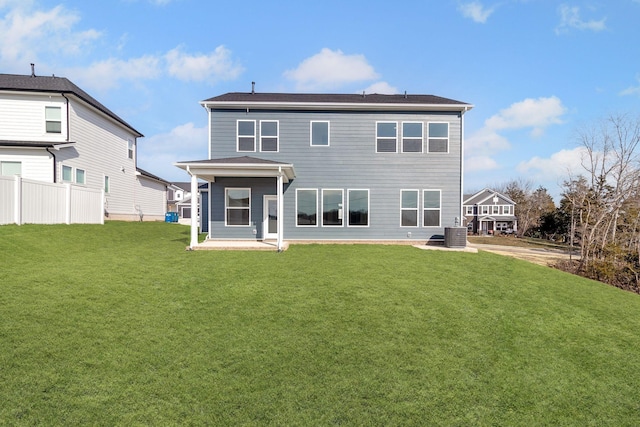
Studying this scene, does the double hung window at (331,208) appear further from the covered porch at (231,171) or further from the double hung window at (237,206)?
the double hung window at (237,206)

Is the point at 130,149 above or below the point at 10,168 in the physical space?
above

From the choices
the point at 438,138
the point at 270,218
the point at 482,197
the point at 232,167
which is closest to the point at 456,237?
the point at 438,138

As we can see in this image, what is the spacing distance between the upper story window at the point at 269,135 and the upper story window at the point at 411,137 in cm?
567

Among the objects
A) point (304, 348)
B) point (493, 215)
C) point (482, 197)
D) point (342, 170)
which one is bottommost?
point (304, 348)

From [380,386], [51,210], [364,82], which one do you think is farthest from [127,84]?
[380,386]

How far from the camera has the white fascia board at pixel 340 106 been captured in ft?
45.2

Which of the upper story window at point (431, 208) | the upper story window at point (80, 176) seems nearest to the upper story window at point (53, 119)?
the upper story window at point (80, 176)

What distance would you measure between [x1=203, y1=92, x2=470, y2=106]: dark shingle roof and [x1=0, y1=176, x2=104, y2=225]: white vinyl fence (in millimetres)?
7331

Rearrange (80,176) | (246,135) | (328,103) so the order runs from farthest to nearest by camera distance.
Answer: (80,176)
(246,135)
(328,103)

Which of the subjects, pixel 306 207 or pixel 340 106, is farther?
pixel 306 207

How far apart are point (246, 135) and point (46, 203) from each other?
27.5ft

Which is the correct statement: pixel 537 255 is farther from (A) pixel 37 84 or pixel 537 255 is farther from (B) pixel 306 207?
(A) pixel 37 84

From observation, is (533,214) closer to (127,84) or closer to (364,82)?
(364,82)

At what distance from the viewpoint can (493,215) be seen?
46.8 m
